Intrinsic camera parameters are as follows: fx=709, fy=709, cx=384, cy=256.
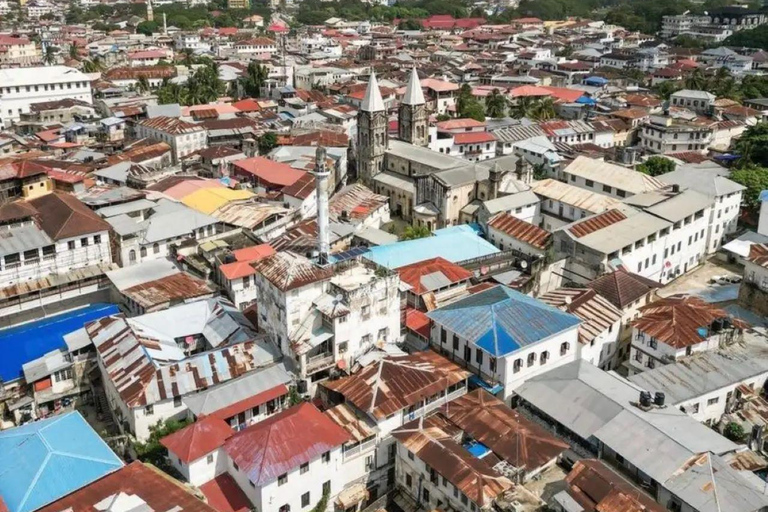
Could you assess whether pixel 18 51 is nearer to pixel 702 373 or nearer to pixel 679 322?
pixel 679 322

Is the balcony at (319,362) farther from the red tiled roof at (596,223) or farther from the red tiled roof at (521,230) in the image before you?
the red tiled roof at (596,223)

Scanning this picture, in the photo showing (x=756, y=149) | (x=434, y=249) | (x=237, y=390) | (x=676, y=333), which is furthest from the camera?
(x=756, y=149)

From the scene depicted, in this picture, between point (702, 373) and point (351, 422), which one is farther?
point (702, 373)

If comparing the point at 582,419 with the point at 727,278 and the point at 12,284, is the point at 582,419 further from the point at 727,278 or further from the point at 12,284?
the point at 12,284

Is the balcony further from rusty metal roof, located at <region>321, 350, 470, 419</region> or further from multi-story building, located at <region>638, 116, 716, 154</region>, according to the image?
multi-story building, located at <region>638, 116, 716, 154</region>

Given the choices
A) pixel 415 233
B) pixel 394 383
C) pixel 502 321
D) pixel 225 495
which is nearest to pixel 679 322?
pixel 502 321

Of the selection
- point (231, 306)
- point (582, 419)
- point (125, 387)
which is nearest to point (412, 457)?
point (582, 419)

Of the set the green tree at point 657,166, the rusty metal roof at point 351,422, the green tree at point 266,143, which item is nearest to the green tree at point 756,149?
the green tree at point 657,166
